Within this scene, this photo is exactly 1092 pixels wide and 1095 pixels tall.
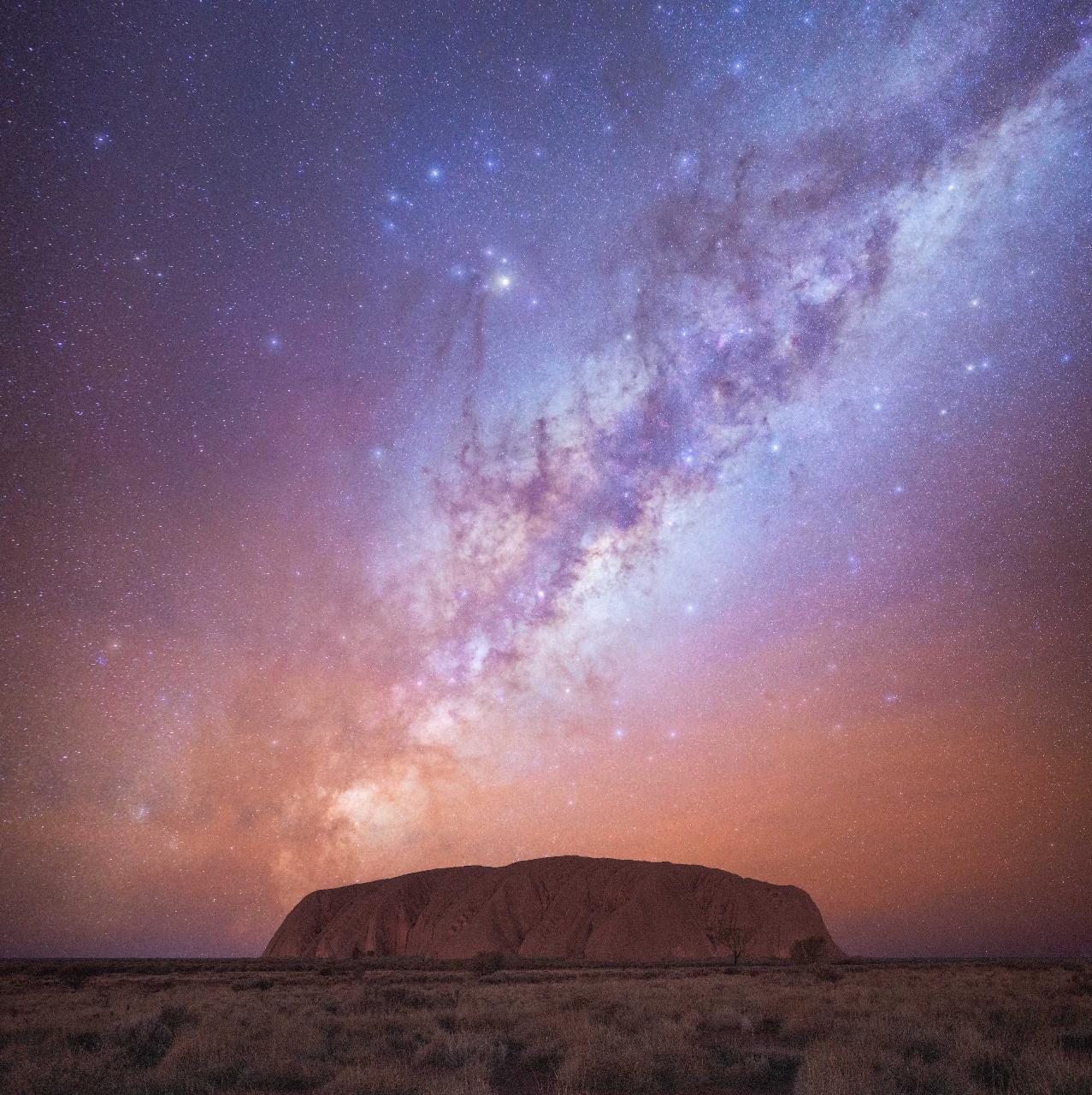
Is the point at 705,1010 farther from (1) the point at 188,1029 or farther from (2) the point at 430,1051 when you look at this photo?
(1) the point at 188,1029

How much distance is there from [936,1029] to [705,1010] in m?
8.19

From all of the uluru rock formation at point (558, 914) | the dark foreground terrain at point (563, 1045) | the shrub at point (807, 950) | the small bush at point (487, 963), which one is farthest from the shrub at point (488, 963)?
the dark foreground terrain at point (563, 1045)

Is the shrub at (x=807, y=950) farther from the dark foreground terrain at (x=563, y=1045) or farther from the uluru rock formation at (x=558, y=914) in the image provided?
the dark foreground terrain at (x=563, y=1045)

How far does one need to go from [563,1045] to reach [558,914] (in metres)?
99.4

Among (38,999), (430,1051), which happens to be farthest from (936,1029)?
(38,999)

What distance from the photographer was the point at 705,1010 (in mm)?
21031

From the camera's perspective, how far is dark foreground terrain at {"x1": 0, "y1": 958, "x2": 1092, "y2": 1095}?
11.0m

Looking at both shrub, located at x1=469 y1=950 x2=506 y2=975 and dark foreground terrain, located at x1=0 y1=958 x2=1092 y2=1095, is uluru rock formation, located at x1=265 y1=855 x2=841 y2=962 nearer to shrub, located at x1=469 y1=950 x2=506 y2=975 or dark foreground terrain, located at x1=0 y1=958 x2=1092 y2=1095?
shrub, located at x1=469 y1=950 x2=506 y2=975

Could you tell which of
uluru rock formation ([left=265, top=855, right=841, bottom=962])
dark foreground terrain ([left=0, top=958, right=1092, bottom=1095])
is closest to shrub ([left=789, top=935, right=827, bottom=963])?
uluru rock formation ([left=265, top=855, right=841, bottom=962])

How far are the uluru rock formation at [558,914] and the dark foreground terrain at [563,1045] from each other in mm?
79471

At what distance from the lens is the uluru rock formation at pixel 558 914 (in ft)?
317

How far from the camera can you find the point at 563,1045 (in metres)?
14.1

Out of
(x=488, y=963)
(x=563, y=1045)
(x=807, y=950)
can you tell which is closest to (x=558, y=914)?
(x=807, y=950)

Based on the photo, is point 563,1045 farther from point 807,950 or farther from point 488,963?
point 807,950
